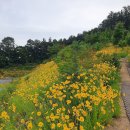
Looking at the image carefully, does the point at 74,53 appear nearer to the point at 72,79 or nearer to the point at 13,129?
the point at 72,79

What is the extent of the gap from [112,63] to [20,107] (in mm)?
5710

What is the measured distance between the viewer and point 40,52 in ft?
250

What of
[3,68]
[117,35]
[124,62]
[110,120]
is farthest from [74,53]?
[3,68]

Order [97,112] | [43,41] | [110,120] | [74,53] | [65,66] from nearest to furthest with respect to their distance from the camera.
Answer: [97,112] < [110,120] < [65,66] < [74,53] < [43,41]

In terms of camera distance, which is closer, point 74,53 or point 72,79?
point 72,79

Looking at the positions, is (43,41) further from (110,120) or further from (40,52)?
(110,120)

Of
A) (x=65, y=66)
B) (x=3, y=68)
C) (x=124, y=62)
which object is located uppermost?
(x=65, y=66)

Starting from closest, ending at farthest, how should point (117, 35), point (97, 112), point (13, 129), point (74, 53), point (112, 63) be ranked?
point (13, 129) → point (97, 112) → point (74, 53) → point (112, 63) → point (117, 35)

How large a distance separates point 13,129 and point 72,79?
239 cm

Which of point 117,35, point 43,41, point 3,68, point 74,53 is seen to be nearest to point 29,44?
point 43,41

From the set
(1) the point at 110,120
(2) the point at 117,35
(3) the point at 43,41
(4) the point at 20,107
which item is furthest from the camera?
(3) the point at 43,41

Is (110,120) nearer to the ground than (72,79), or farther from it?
nearer to the ground

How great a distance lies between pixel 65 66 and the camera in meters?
7.30

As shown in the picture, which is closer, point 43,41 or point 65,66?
point 65,66
